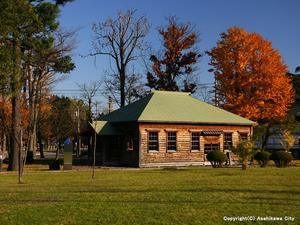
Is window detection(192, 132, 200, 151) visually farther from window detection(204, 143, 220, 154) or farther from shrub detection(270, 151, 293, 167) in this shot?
shrub detection(270, 151, 293, 167)

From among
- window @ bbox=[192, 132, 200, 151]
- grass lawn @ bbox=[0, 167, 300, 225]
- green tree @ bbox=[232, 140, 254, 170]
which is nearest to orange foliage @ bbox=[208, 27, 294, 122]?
window @ bbox=[192, 132, 200, 151]

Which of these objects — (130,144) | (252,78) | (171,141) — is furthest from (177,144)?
(252,78)

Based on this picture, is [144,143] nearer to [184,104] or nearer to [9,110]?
[184,104]

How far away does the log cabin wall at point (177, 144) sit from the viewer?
35438mm

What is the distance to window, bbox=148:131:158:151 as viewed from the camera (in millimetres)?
35781

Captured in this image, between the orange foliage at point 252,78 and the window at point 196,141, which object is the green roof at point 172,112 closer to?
the window at point 196,141

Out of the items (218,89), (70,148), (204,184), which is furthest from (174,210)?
(218,89)

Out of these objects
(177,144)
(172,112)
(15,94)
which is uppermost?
(15,94)

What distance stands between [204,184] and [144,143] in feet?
56.4

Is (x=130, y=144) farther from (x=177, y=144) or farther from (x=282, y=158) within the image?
(x=282, y=158)

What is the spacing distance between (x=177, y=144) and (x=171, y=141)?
54 cm

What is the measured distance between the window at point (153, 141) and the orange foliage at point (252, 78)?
37.1ft

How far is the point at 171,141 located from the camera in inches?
1444

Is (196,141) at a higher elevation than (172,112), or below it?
below
